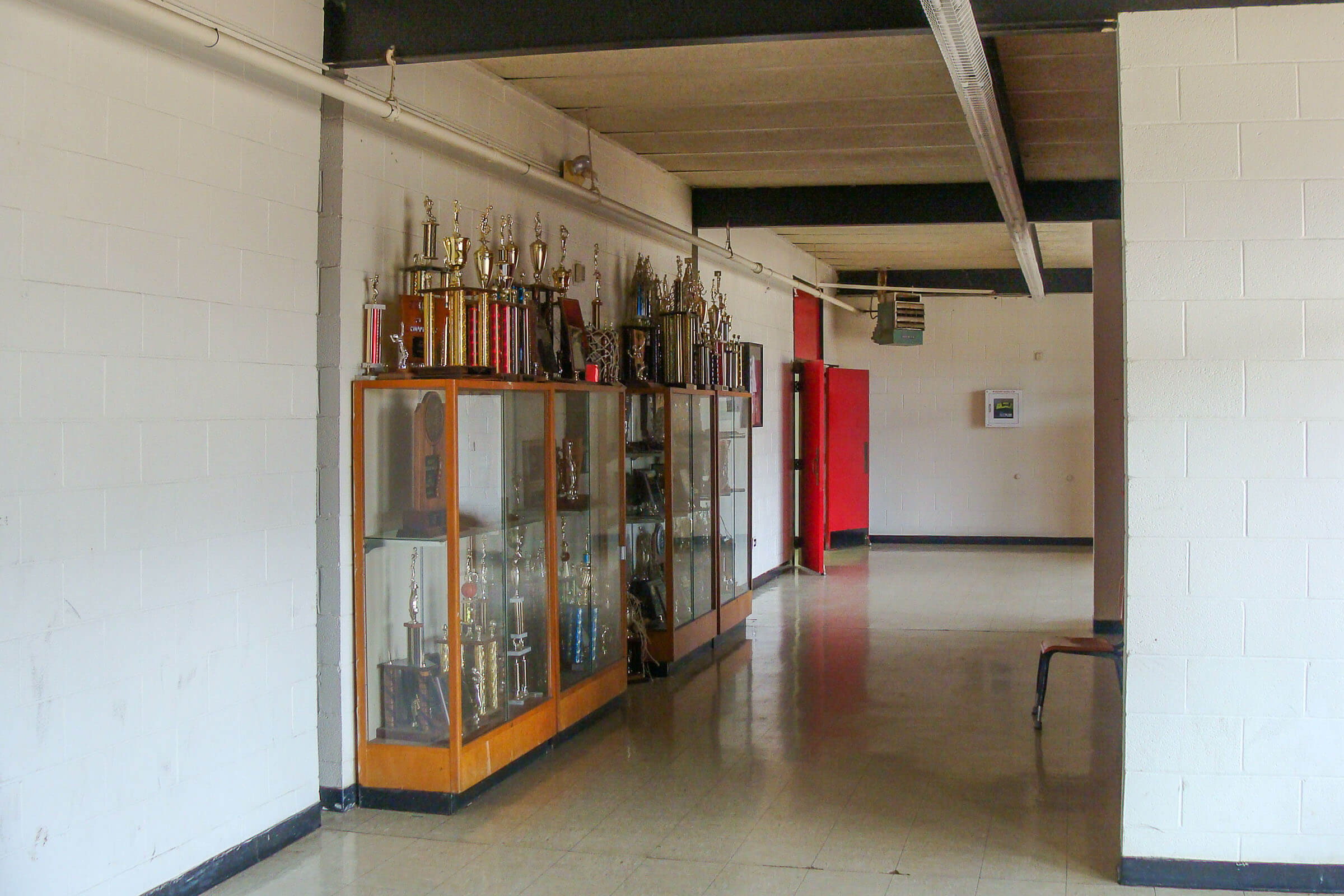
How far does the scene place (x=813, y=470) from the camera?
11469 millimetres

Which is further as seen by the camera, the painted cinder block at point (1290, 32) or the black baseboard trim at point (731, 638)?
the black baseboard trim at point (731, 638)

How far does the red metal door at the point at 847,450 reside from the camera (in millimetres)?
12812

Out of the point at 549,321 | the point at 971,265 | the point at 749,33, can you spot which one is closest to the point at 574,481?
the point at 549,321

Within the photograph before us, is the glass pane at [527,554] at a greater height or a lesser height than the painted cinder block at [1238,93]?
lesser

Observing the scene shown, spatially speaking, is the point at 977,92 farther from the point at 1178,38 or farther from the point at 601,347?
the point at 601,347

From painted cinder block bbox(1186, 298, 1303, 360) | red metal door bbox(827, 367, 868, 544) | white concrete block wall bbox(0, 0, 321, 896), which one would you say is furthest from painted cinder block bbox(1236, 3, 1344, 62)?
red metal door bbox(827, 367, 868, 544)

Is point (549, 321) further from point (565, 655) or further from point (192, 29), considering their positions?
point (192, 29)

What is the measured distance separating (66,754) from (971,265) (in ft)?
35.9

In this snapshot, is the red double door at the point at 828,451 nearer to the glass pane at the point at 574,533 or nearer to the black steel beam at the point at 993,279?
the black steel beam at the point at 993,279

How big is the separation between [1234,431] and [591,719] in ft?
10.5

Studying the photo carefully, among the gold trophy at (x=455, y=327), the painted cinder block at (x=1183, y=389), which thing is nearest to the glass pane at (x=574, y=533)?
the gold trophy at (x=455, y=327)

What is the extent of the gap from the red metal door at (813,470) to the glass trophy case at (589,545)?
5.47 m

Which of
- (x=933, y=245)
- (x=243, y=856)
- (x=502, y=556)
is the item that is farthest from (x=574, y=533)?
(x=933, y=245)

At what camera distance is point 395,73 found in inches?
184
